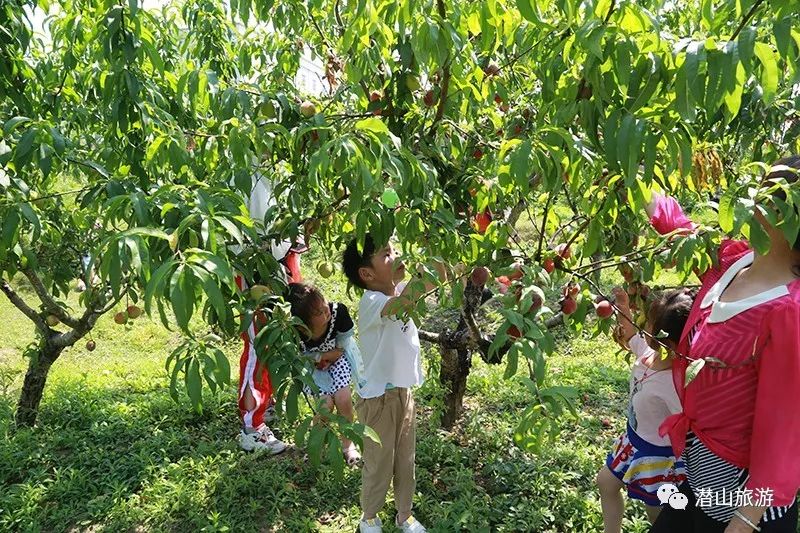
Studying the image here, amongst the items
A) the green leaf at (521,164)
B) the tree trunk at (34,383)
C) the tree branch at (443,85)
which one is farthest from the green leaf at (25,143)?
the tree trunk at (34,383)

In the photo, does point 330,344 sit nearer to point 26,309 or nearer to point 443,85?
point 443,85

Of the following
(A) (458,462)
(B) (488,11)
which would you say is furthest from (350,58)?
(A) (458,462)

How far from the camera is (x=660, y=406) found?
208 cm

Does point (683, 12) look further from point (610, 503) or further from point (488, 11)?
point (610, 503)

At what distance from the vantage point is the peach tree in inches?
46.1

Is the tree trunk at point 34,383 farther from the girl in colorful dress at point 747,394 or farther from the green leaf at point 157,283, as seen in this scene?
the girl in colorful dress at point 747,394

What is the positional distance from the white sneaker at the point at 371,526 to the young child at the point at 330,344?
13.7 inches

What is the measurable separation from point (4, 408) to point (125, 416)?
0.83 m

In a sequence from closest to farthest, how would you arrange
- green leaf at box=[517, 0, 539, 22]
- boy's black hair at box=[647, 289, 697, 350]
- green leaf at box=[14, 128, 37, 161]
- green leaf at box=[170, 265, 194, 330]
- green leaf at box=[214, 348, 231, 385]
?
green leaf at box=[170, 265, 194, 330] → green leaf at box=[517, 0, 539, 22] → green leaf at box=[214, 348, 231, 385] → green leaf at box=[14, 128, 37, 161] → boy's black hair at box=[647, 289, 697, 350]

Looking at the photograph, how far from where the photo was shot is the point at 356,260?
2396 millimetres

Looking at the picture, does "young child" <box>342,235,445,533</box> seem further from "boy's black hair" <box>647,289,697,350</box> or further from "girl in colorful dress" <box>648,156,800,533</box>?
"girl in colorful dress" <box>648,156,800,533</box>

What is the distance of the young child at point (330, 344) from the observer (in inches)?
107

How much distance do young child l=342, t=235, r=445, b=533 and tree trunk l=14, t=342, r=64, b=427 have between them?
2169mm

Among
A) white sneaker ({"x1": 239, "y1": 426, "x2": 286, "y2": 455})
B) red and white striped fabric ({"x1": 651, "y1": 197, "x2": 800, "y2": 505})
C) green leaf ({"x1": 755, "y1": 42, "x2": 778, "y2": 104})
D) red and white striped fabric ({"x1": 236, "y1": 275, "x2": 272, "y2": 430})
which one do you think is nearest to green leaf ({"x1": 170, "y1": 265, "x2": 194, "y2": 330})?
green leaf ({"x1": 755, "y1": 42, "x2": 778, "y2": 104})
